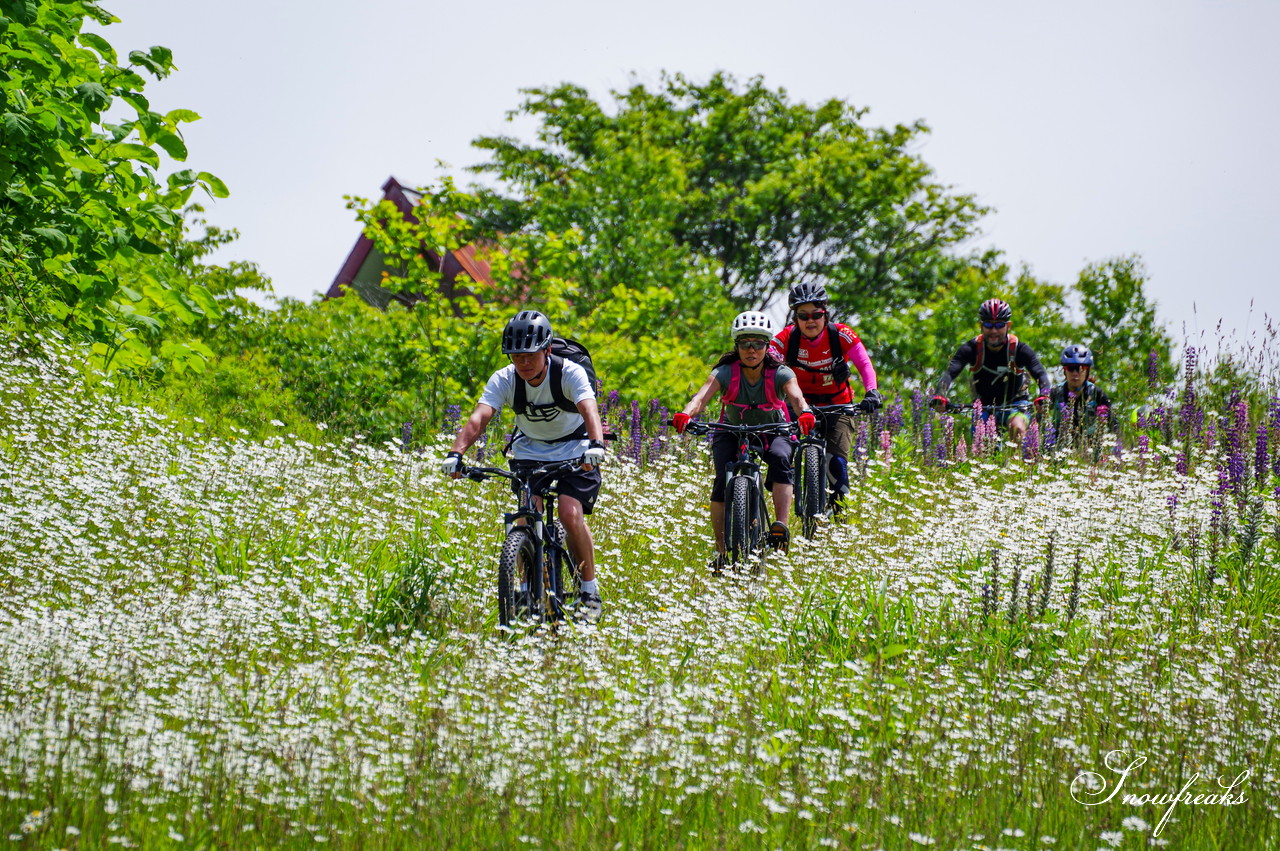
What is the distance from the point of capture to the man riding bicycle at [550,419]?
19.7 feet

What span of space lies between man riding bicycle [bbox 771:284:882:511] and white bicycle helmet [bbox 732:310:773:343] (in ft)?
3.86

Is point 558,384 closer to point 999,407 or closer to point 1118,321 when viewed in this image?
point 999,407

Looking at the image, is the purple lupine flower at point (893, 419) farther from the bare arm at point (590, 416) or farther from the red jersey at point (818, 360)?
the bare arm at point (590, 416)

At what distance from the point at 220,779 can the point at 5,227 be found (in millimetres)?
5536

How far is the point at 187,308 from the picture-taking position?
798cm

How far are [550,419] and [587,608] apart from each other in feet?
3.91

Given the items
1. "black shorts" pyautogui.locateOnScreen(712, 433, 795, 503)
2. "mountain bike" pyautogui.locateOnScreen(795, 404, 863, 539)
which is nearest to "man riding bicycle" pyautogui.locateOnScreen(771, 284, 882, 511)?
"mountain bike" pyautogui.locateOnScreen(795, 404, 863, 539)

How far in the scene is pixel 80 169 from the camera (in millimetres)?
6781

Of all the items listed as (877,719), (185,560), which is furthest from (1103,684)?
(185,560)

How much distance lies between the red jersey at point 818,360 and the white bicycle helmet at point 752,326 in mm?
1284

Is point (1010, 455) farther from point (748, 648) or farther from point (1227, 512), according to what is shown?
point (748, 648)

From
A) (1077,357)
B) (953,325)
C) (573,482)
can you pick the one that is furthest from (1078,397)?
(953,325)

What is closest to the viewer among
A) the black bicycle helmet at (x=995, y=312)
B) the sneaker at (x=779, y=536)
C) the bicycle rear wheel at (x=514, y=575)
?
the bicycle rear wheel at (x=514, y=575)

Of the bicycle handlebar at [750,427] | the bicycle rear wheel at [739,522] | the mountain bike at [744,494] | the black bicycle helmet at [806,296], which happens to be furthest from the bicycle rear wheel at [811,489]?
A: the black bicycle helmet at [806,296]
